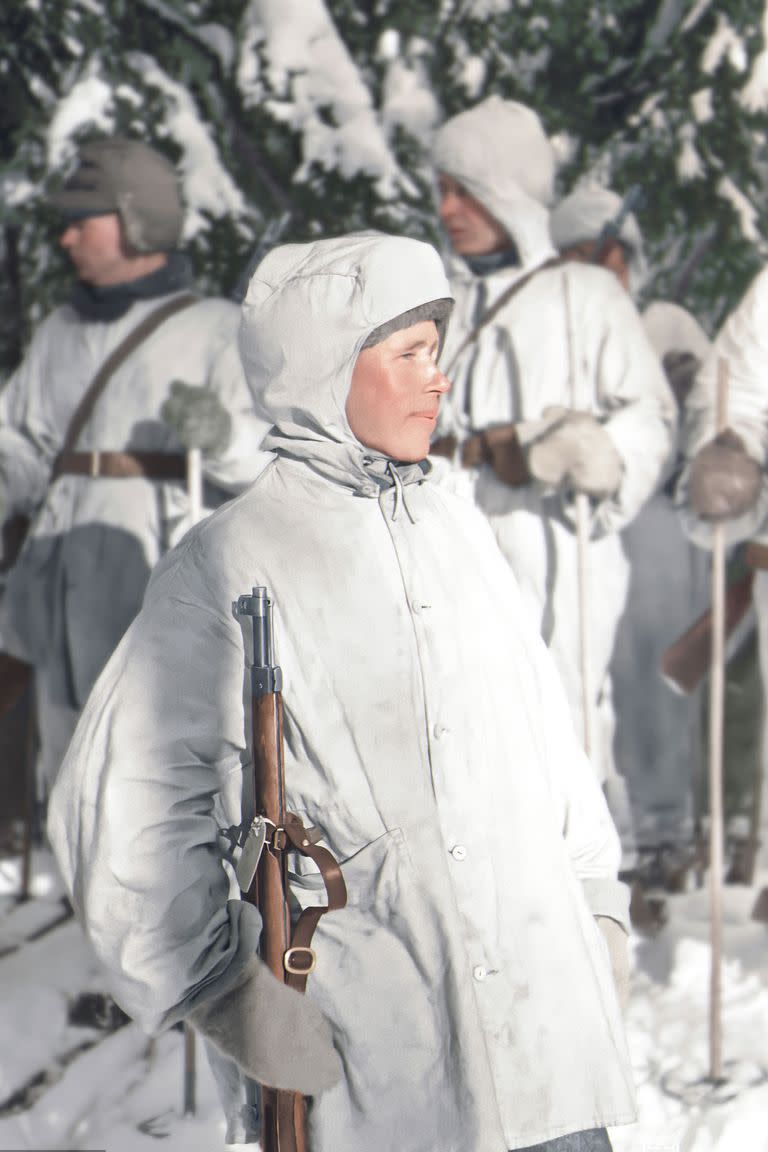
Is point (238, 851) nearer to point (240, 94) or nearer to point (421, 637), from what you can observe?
point (421, 637)

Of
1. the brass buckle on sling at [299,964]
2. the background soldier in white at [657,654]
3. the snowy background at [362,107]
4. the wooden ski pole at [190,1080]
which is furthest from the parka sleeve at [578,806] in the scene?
the snowy background at [362,107]

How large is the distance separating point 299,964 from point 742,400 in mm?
3306

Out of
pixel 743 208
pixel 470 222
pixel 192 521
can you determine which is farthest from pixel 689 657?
pixel 743 208

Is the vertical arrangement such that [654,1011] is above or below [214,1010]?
below

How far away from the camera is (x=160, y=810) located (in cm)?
234

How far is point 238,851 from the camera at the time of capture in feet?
8.00

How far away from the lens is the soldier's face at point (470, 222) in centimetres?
565

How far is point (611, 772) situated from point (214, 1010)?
4206 millimetres

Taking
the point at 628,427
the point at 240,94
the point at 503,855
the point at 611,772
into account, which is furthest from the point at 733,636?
the point at 503,855

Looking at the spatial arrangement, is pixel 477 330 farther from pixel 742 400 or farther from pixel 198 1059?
pixel 198 1059

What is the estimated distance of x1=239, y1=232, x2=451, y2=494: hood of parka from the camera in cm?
253

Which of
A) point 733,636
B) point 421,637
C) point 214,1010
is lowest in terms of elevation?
point 733,636

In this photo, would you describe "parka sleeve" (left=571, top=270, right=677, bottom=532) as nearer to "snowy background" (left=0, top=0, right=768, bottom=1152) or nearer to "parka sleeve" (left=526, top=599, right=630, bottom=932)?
"snowy background" (left=0, top=0, right=768, bottom=1152)

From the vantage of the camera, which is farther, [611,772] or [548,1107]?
[611,772]
